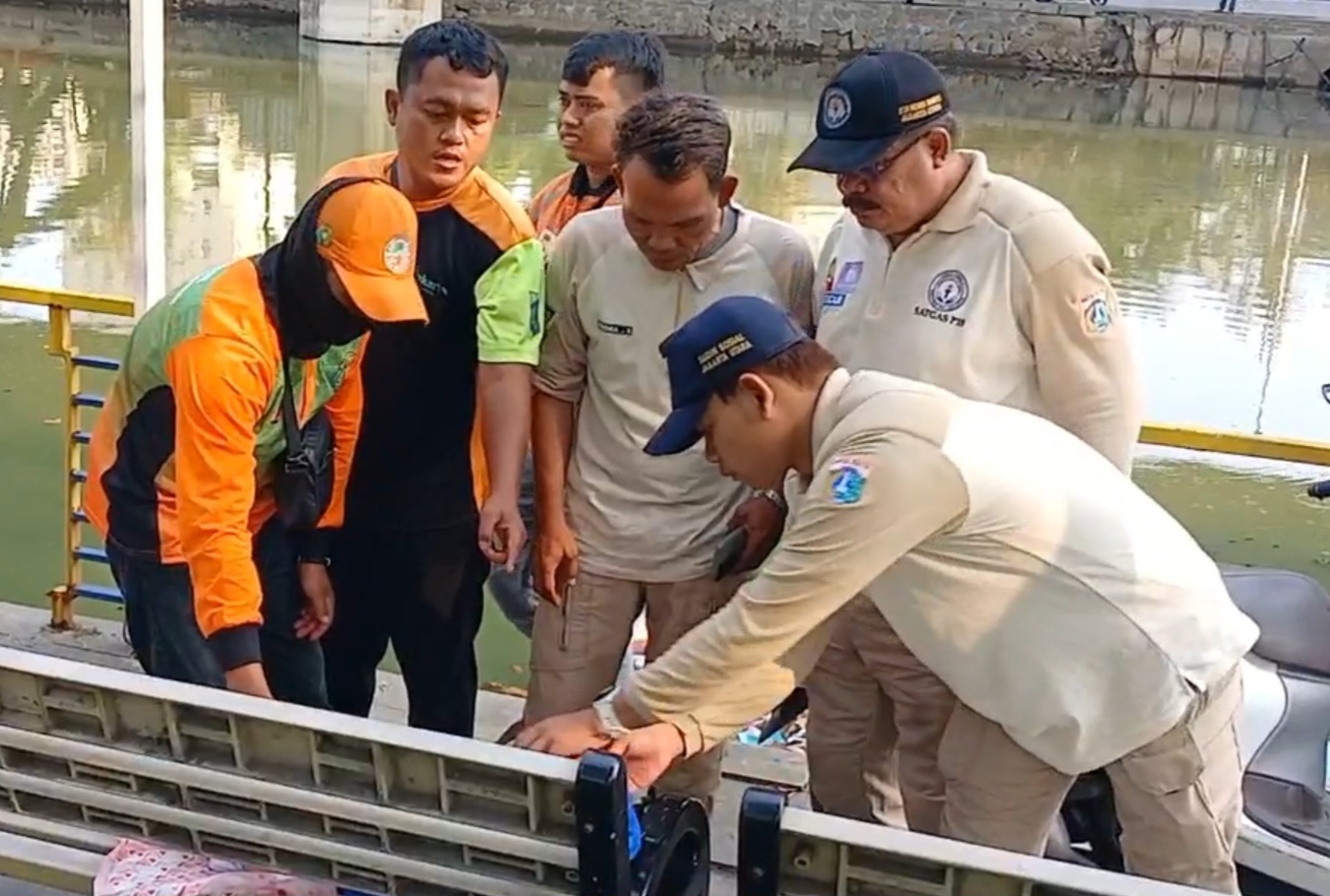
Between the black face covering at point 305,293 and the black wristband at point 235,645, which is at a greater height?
the black face covering at point 305,293

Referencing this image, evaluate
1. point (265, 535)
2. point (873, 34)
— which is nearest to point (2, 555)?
point (265, 535)

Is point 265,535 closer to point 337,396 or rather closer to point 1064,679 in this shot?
point 337,396

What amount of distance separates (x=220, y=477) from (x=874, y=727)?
→ 1.17m

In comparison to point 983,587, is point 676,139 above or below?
above

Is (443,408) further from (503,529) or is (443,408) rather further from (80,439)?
(80,439)

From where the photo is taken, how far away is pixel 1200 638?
202cm

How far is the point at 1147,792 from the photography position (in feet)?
6.99

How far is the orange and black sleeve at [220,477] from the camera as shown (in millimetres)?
2121

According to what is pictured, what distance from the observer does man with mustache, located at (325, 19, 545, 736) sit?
262 cm

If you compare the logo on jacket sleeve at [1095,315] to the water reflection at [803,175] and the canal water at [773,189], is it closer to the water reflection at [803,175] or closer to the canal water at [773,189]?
the canal water at [773,189]

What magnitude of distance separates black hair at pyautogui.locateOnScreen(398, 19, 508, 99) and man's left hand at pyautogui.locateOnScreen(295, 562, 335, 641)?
849 mm

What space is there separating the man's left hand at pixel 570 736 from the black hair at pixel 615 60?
5.40 feet

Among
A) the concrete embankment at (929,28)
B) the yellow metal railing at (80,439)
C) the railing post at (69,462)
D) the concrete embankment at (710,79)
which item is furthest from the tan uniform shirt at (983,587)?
the concrete embankment at (929,28)

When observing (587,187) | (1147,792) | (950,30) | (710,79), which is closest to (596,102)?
(587,187)
